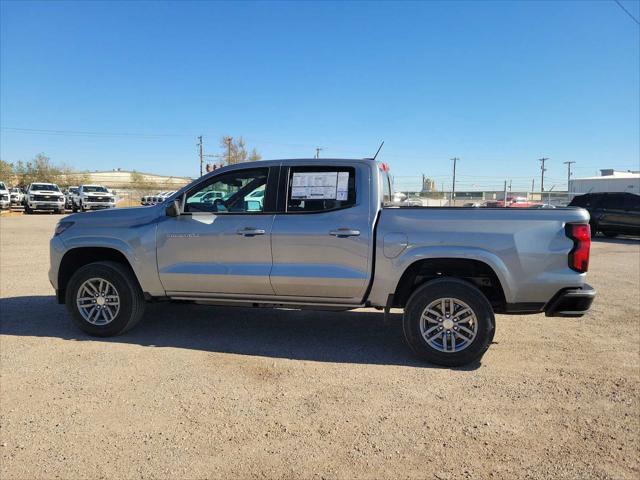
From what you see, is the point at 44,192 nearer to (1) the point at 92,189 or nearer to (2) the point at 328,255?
(1) the point at 92,189

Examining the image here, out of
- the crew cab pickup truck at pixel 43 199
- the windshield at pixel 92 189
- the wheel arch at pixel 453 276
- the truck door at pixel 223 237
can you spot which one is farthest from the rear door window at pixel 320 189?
the windshield at pixel 92 189

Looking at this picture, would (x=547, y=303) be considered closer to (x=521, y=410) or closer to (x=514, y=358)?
(x=514, y=358)

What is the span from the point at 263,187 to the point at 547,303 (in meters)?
3.02

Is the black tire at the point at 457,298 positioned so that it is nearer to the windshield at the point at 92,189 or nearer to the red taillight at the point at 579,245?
the red taillight at the point at 579,245

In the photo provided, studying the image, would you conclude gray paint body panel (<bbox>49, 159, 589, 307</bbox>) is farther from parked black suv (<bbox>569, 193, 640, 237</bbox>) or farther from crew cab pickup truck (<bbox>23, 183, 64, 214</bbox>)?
crew cab pickup truck (<bbox>23, 183, 64, 214</bbox>)

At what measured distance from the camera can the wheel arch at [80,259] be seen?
5121mm

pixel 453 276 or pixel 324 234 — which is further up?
pixel 324 234

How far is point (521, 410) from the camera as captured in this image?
340 cm

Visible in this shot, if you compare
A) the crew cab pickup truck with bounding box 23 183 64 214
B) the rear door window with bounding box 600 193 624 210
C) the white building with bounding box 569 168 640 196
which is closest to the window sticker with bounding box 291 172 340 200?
the rear door window with bounding box 600 193 624 210

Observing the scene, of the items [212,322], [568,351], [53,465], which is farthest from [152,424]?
[568,351]

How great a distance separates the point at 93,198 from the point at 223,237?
29973mm

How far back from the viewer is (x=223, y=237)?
4688 mm

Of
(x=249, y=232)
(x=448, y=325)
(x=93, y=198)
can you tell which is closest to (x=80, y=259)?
(x=249, y=232)

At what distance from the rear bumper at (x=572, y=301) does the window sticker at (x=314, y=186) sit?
2.26 metres
